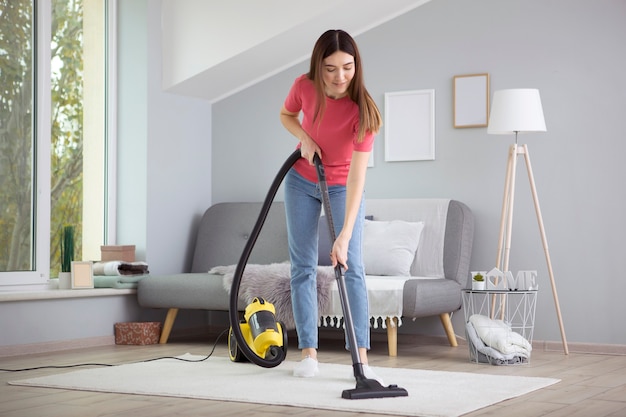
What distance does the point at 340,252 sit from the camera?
10.1ft

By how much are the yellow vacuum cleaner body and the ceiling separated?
2.19 meters

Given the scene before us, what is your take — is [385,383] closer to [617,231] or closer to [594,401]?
[594,401]

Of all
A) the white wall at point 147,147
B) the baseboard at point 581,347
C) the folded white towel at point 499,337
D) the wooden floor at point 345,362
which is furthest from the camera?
the white wall at point 147,147

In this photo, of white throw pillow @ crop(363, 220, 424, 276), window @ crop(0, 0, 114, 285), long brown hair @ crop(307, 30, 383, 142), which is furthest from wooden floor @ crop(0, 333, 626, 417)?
Result: long brown hair @ crop(307, 30, 383, 142)

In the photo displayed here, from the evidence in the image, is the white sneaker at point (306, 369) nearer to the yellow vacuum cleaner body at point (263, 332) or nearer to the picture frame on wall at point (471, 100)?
the yellow vacuum cleaner body at point (263, 332)

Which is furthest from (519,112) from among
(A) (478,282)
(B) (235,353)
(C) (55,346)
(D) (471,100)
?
(C) (55,346)

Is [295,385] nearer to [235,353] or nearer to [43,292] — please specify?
[235,353]

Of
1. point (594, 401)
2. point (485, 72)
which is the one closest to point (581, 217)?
point (485, 72)

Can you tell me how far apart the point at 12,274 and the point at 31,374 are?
114 cm

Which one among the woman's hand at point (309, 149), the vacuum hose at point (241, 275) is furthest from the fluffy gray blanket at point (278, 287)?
the woman's hand at point (309, 149)

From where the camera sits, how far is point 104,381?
138 inches

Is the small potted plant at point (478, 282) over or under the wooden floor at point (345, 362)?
over

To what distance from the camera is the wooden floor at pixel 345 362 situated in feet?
9.39

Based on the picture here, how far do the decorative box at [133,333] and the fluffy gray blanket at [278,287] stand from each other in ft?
2.04
